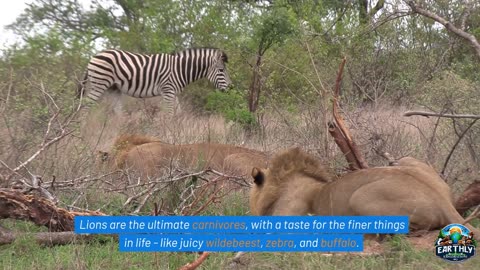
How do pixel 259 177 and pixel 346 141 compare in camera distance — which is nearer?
pixel 259 177

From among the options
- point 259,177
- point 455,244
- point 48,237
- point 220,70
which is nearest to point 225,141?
point 259,177

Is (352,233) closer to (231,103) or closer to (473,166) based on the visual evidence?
(473,166)

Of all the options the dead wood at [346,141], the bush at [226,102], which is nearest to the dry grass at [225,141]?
the dead wood at [346,141]

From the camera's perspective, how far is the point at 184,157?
5949mm

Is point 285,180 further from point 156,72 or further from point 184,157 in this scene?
point 156,72

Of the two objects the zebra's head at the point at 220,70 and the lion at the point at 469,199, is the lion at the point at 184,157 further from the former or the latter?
the zebra's head at the point at 220,70

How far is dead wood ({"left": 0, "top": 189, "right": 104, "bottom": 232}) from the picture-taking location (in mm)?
4070

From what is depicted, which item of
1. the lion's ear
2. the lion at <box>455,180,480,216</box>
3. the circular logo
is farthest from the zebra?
the circular logo

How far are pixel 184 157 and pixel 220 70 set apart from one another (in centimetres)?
665

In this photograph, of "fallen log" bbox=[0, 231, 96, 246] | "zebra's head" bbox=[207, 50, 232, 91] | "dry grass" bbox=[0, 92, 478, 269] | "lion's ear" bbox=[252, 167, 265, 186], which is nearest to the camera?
"dry grass" bbox=[0, 92, 478, 269]

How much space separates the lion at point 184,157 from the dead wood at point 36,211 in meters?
1.49

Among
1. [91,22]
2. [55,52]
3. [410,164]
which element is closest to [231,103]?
[55,52]

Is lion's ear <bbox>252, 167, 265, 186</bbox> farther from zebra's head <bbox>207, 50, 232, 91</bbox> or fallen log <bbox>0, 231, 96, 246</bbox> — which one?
zebra's head <bbox>207, 50, 232, 91</bbox>

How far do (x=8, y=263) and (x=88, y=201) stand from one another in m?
1.35
